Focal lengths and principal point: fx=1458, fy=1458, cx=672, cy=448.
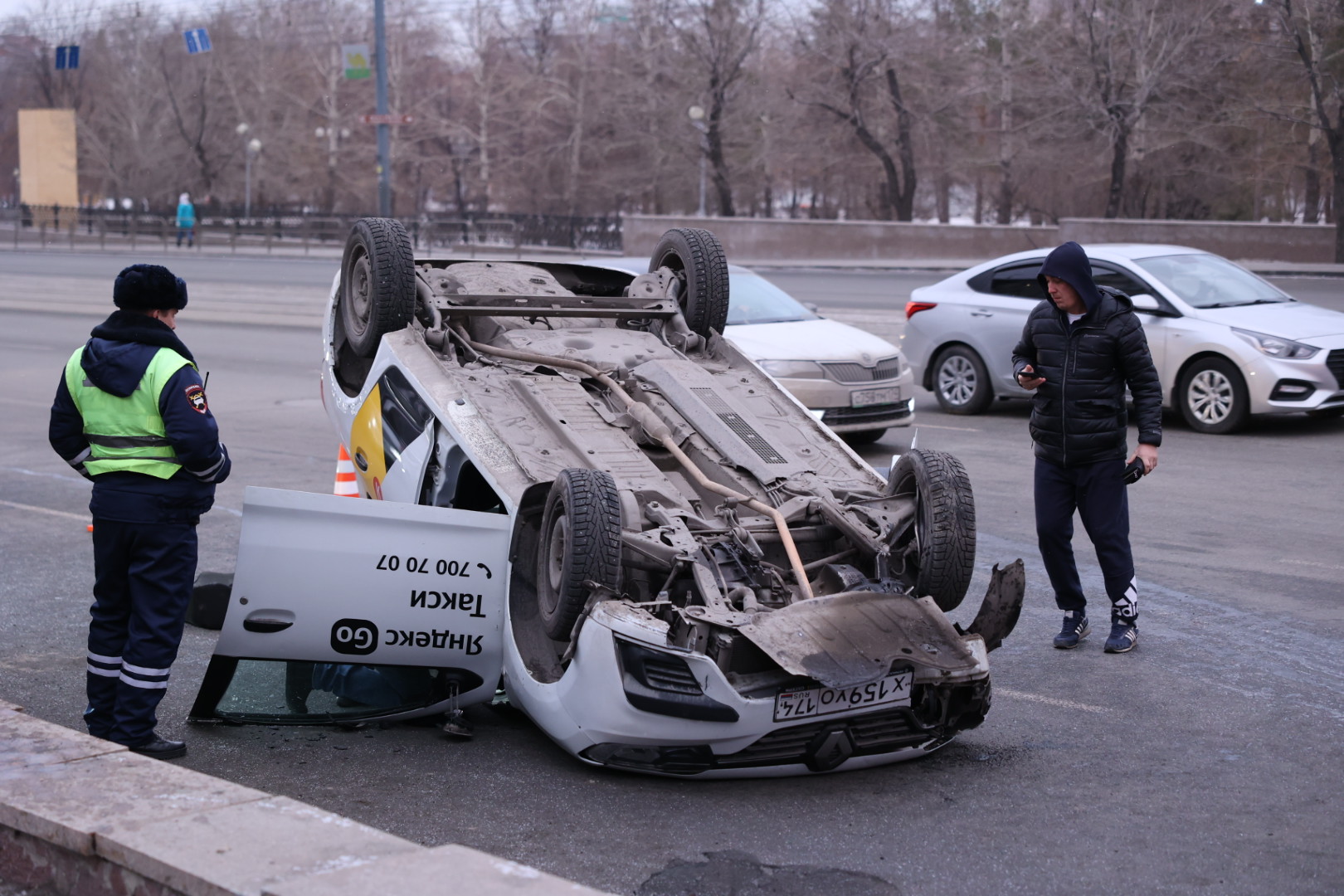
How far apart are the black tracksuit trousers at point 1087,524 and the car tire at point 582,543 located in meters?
2.47

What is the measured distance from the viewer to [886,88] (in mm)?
48688

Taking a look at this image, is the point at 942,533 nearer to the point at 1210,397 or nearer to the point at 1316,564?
the point at 1316,564

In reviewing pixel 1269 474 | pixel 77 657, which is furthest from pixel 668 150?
pixel 77 657

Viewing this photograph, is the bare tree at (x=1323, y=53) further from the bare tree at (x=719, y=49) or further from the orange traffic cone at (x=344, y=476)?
the orange traffic cone at (x=344, y=476)

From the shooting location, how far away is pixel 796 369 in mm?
11781

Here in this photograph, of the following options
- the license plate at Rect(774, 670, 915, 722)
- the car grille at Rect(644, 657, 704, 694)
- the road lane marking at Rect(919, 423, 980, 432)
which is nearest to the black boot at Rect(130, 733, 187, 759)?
the car grille at Rect(644, 657, 704, 694)

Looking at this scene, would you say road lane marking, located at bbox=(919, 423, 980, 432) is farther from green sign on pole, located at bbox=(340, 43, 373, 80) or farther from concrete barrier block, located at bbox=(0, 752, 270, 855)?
green sign on pole, located at bbox=(340, 43, 373, 80)

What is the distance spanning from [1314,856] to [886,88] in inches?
1826

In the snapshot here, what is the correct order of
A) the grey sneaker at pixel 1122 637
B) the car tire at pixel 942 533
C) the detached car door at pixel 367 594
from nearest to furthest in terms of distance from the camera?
the detached car door at pixel 367 594 < the car tire at pixel 942 533 < the grey sneaker at pixel 1122 637

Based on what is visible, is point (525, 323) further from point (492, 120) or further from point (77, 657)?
point (492, 120)

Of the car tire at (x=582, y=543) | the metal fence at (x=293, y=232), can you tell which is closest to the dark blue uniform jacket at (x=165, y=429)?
the car tire at (x=582, y=543)

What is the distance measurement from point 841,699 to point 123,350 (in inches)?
110

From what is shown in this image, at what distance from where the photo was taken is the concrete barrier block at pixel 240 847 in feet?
11.5

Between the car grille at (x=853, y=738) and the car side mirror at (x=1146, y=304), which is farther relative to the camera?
the car side mirror at (x=1146, y=304)
